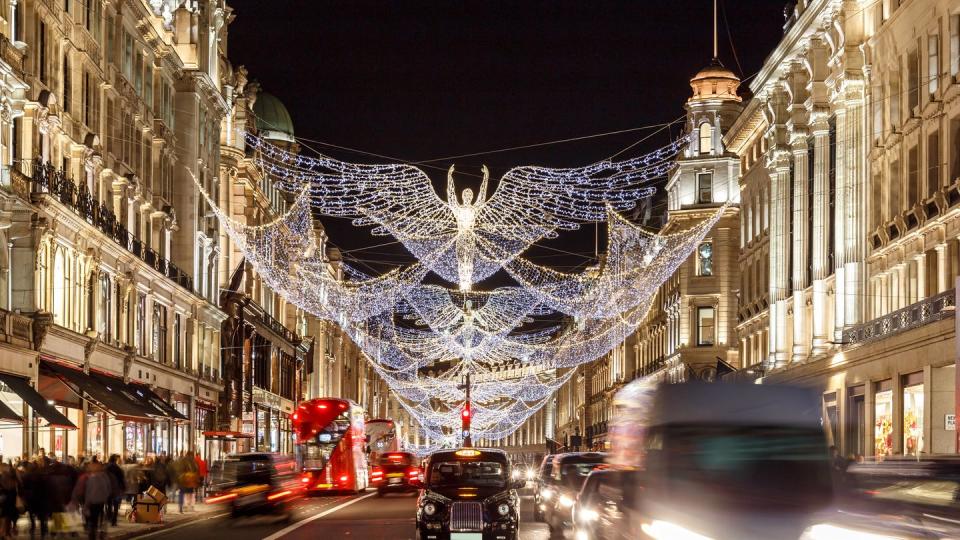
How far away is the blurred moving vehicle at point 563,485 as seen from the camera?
2956 cm

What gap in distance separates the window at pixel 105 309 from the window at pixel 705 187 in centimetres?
4563

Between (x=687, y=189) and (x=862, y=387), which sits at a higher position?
(x=687, y=189)

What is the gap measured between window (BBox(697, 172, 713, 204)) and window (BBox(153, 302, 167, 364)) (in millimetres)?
38680

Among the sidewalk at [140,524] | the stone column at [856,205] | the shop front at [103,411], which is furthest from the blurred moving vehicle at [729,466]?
the stone column at [856,205]

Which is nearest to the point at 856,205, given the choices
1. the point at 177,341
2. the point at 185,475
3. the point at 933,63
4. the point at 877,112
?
the point at 877,112

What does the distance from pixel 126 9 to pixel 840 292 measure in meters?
26.0

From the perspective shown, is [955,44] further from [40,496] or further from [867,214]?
[40,496]

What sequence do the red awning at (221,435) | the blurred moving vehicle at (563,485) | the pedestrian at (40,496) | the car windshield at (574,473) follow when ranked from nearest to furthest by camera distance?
the pedestrian at (40,496), the blurred moving vehicle at (563,485), the car windshield at (574,473), the red awning at (221,435)

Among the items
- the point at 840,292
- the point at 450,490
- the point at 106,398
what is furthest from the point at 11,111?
the point at 840,292

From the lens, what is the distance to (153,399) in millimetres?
54156

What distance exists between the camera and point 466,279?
1844 inches

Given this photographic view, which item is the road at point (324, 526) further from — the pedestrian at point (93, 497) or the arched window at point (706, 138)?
the arched window at point (706, 138)

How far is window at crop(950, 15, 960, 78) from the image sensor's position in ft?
131

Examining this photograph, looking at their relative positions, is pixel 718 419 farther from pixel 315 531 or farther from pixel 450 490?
pixel 315 531
